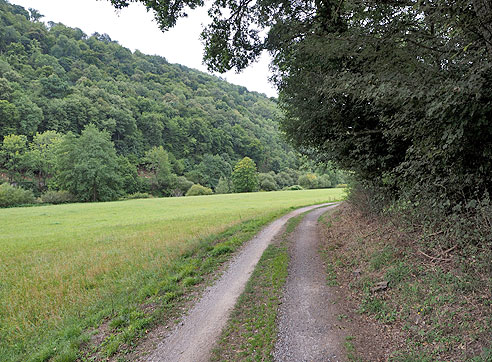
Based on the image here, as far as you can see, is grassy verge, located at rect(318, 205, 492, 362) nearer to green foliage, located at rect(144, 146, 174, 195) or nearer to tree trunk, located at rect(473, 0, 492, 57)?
tree trunk, located at rect(473, 0, 492, 57)

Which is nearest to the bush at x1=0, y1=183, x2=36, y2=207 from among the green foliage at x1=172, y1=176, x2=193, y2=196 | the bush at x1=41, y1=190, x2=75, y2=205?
the bush at x1=41, y1=190, x2=75, y2=205

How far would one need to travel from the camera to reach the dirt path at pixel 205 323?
3634 mm

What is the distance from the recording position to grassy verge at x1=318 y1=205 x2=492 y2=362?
3.16 meters

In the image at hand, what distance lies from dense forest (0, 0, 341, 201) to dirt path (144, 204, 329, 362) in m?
42.8

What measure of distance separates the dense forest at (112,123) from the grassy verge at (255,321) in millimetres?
42707

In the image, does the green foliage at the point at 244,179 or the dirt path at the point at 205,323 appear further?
the green foliage at the point at 244,179

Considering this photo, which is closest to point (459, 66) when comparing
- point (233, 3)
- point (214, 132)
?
point (233, 3)

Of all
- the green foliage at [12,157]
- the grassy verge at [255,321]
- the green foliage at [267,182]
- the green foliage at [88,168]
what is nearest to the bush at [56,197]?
the green foliage at [88,168]

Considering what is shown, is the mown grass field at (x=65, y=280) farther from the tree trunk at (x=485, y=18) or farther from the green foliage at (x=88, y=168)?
the green foliage at (x=88, y=168)

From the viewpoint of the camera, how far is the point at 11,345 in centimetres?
472

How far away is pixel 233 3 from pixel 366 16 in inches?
200

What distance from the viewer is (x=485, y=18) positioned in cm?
342

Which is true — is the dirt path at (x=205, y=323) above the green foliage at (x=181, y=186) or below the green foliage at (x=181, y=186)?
below

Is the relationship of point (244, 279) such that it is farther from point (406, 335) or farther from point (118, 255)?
point (118, 255)
